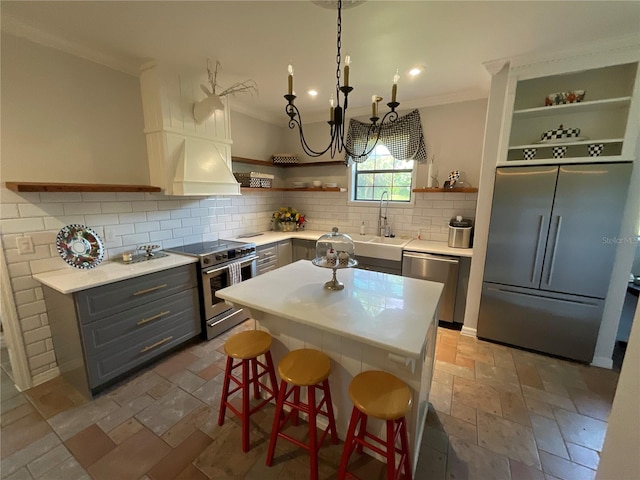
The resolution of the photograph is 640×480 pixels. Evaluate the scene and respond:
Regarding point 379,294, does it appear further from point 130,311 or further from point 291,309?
point 130,311

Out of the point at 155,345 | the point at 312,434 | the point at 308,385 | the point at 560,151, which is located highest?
the point at 560,151

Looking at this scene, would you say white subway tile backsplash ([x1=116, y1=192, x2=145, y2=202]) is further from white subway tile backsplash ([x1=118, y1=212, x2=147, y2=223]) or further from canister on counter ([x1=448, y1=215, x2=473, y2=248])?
canister on counter ([x1=448, y1=215, x2=473, y2=248])

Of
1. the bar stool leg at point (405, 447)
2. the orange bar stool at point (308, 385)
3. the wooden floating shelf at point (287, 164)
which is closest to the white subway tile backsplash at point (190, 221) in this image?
the wooden floating shelf at point (287, 164)

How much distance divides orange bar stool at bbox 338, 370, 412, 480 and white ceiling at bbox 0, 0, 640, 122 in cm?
208

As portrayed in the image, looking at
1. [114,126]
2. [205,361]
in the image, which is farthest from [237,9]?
[205,361]

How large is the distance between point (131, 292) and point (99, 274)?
257 millimetres

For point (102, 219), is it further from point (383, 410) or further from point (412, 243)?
point (412, 243)

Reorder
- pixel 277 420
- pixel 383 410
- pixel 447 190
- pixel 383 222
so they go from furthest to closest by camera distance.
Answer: pixel 383 222
pixel 447 190
pixel 277 420
pixel 383 410

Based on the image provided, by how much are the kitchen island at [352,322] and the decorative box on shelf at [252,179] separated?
6.40 feet

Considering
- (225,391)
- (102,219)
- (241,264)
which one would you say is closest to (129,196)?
(102,219)

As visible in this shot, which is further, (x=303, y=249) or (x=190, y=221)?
(x=303, y=249)

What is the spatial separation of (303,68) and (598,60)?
7.57 ft

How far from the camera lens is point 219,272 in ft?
8.79

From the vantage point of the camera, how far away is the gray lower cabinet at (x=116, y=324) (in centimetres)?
186
